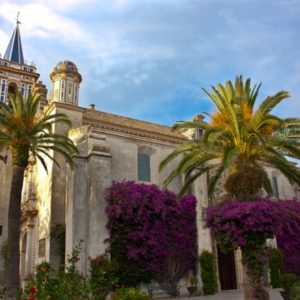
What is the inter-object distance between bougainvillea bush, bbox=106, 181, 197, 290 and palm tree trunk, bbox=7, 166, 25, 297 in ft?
14.4

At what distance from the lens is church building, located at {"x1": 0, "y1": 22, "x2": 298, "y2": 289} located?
1906 centimetres

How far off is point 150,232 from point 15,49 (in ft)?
163

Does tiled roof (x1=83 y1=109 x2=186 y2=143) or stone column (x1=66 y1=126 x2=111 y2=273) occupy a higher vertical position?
tiled roof (x1=83 y1=109 x2=186 y2=143)

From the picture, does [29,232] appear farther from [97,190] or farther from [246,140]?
[246,140]

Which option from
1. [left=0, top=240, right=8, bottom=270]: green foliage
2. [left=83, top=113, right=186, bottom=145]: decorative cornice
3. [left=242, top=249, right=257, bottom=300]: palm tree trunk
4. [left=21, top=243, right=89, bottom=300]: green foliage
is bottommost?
[left=242, top=249, right=257, bottom=300]: palm tree trunk

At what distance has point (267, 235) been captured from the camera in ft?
42.0

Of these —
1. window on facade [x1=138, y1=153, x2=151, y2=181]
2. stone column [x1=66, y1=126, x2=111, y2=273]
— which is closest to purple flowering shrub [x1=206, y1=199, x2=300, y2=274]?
stone column [x1=66, y1=126, x2=111, y2=273]

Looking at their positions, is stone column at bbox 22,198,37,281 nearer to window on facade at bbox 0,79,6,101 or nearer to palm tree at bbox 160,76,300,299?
palm tree at bbox 160,76,300,299

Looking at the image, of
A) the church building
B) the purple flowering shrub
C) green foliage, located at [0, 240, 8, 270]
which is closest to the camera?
the purple flowering shrub

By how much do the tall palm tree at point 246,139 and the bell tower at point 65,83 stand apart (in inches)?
466

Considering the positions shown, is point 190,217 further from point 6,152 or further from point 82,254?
point 6,152

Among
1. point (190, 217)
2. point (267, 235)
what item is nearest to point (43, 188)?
point (190, 217)

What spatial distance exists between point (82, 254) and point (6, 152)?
14.5m

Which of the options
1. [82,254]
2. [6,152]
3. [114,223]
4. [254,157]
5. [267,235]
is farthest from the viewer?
[6,152]
